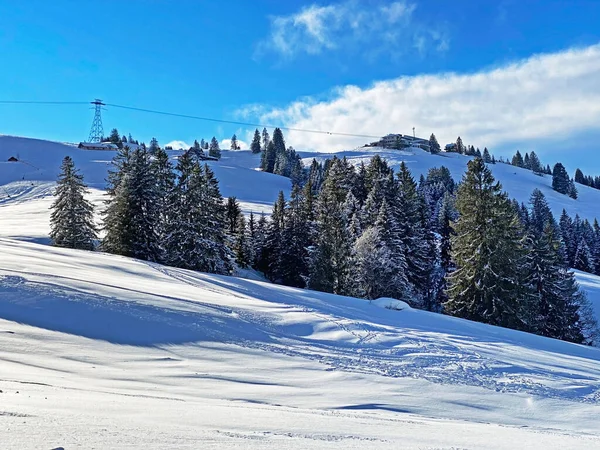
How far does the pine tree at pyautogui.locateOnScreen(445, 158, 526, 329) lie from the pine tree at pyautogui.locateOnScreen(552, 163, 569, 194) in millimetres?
139484

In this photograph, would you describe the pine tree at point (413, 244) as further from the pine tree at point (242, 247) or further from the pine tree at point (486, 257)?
the pine tree at point (242, 247)

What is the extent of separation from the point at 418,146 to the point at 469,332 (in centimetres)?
19208

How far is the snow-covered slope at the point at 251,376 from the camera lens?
172 inches

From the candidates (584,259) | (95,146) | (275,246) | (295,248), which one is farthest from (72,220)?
(95,146)

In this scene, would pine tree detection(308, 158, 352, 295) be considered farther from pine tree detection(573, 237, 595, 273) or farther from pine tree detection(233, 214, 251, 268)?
pine tree detection(573, 237, 595, 273)

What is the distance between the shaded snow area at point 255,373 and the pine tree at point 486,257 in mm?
9637

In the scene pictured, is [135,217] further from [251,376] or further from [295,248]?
[251,376]

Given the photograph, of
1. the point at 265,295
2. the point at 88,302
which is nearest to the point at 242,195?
the point at 265,295

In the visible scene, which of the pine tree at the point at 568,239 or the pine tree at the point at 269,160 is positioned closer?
the pine tree at the point at 568,239

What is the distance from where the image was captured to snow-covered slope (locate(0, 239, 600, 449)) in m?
4.36

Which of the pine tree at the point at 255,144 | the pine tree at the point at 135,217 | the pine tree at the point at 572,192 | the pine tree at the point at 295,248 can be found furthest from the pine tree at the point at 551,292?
the pine tree at the point at 255,144

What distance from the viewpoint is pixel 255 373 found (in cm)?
818

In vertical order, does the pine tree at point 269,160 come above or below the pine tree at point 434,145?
A: below

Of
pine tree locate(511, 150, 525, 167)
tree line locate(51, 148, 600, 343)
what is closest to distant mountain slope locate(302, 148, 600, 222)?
pine tree locate(511, 150, 525, 167)
